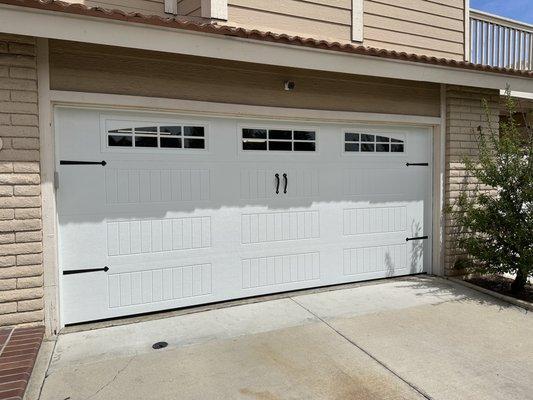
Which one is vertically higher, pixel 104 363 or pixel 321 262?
pixel 321 262

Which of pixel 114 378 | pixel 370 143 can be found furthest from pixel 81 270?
pixel 370 143

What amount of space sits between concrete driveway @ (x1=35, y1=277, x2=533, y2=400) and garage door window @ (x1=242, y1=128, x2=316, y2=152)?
5.76ft

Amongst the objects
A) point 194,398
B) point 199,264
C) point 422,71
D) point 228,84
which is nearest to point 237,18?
point 228,84

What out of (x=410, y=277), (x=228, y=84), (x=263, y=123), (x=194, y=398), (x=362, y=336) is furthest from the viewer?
(x=410, y=277)

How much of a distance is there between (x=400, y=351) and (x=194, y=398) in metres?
1.74

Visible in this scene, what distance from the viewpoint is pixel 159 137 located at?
14.1 feet

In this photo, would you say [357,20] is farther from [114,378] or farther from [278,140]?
[114,378]

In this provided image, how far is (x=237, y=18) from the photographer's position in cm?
499

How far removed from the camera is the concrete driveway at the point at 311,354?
290cm

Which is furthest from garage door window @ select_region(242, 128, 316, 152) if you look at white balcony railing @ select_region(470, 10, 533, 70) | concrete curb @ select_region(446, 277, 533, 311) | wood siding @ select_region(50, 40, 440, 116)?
white balcony railing @ select_region(470, 10, 533, 70)

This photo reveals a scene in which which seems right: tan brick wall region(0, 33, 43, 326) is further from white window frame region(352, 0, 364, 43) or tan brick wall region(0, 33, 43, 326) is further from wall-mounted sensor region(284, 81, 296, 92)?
white window frame region(352, 0, 364, 43)

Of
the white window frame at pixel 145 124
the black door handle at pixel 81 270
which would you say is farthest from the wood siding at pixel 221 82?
the black door handle at pixel 81 270

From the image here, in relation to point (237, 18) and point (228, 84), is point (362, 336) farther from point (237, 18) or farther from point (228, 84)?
point (237, 18)

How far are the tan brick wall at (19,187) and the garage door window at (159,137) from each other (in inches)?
28.6
